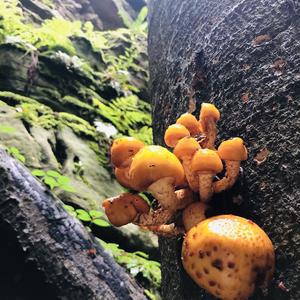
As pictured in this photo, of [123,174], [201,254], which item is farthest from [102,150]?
[201,254]

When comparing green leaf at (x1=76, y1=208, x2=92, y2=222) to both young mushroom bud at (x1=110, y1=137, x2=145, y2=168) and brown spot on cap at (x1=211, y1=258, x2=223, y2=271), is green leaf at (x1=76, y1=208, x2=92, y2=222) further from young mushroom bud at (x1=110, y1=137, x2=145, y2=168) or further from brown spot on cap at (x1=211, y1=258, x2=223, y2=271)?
brown spot on cap at (x1=211, y1=258, x2=223, y2=271)

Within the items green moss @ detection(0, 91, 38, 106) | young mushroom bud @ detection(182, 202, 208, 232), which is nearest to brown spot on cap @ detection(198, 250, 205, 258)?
young mushroom bud @ detection(182, 202, 208, 232)

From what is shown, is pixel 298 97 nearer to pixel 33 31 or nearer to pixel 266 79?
pixel 266 79

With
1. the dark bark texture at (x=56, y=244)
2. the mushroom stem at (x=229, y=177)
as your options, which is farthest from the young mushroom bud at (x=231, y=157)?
the dark bark texture at (x=56, y=244)

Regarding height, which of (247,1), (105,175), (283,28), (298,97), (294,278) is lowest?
(105,175)

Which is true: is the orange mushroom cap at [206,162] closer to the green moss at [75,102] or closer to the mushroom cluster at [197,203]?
the mushroom cluster at [197,203]

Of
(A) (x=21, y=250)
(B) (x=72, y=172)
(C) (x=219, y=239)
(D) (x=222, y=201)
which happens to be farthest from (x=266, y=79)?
(B) (x=72, y=172)
